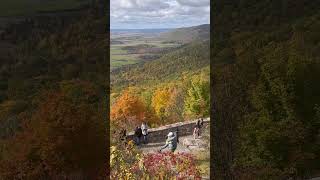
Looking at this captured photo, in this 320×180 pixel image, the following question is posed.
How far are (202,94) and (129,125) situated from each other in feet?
3.89

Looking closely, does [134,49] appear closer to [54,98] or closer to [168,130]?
[168,130]

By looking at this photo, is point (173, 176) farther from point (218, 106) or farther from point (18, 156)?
point (18, 156)

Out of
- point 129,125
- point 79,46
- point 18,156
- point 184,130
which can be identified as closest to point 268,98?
point 184,130

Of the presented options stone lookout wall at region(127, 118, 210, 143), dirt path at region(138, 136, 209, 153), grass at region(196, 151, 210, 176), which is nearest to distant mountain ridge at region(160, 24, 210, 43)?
Answer: stone lookout wall at region(127, 118, 210, 143)

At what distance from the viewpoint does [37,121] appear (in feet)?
29.2

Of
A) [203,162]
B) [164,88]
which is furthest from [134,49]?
[203,162]

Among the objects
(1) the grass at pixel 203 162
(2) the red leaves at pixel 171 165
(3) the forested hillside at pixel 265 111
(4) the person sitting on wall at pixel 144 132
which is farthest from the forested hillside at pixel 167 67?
(1) the grass at pixel 203 162

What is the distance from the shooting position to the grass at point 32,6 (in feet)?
28.9

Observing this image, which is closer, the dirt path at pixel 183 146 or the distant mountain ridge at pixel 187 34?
the dirt path at pixel 183 146

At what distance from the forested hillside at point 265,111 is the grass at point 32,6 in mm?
2148

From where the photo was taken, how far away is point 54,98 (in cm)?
908

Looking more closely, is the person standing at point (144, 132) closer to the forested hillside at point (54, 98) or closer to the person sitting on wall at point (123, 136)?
the person sitting on wall at point (123, 136)

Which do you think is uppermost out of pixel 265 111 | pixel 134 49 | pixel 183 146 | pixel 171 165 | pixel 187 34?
pixel 187 34

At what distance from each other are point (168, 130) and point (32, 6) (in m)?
2.63
